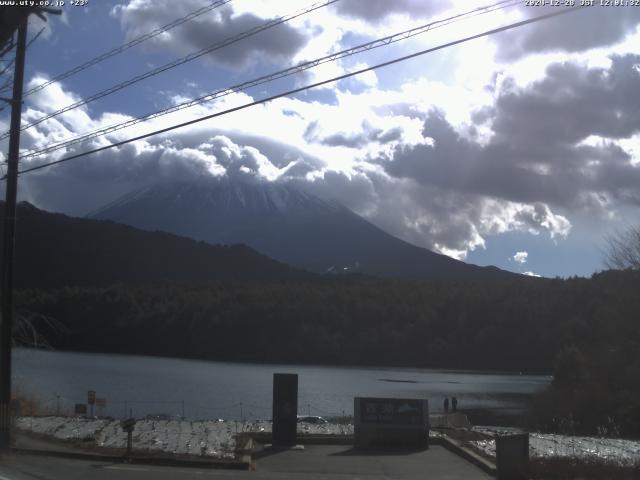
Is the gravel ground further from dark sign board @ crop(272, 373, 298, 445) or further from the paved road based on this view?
the paved road

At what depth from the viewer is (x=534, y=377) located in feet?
344

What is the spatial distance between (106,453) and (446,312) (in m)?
115

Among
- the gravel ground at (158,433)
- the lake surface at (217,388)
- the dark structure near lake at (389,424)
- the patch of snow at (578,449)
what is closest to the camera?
the patch of snow at (578,449)

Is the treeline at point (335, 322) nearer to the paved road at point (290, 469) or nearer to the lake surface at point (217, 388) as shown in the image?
the lake surface at point (217, 388)

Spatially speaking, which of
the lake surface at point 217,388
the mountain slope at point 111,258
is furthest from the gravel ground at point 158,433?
the mountain slope at point 111,258

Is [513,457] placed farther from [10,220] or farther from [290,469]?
[10,220]

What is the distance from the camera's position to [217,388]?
68375 mm

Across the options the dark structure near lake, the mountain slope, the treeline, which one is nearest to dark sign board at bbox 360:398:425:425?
the dark structure near lake

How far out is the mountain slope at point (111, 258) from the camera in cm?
16750

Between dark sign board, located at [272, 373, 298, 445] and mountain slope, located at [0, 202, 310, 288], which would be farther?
mountain slope, located at [0, 202, 310, 288]

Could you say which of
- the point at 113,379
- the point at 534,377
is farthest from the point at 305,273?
the point at 113,379

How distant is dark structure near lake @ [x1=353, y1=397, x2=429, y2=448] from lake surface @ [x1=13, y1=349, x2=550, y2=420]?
73.7ft

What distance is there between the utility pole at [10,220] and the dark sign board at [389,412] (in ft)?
30.8

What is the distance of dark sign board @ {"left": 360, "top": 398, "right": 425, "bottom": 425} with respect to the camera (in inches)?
836
